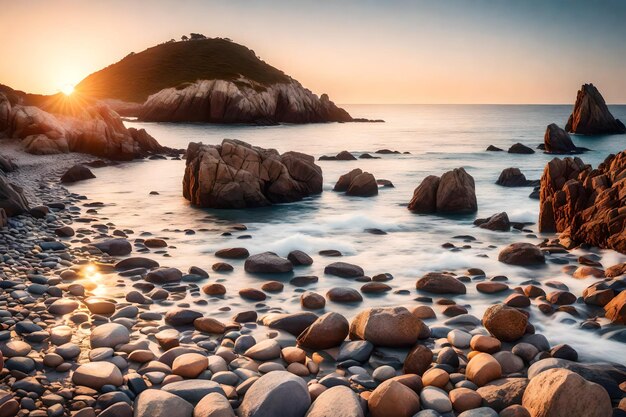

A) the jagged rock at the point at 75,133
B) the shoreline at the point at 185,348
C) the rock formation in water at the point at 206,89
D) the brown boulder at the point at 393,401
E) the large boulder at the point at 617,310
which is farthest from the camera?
the rock formation in water at the point at 206,89

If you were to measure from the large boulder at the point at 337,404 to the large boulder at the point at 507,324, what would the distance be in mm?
2868

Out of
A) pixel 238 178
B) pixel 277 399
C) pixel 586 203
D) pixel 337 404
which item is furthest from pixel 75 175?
pixel 337 404

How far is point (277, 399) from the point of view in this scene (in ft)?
16.6

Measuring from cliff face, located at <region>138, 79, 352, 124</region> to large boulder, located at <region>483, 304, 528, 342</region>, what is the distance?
96142 mm

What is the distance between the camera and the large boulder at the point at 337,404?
4.89 m

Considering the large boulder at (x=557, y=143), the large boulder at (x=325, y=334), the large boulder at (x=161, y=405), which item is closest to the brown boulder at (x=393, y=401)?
the large boulder at (x=325, y=334)

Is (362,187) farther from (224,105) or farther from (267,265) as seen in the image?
(224,105)

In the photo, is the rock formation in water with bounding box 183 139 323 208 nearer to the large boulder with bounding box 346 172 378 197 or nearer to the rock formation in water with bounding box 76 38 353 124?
the large boulder with bounding box 346 172 378 197

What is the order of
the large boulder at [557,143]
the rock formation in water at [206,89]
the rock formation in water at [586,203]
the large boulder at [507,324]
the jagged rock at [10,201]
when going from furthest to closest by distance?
A: 1. the rock formation in water at [206,89]
2. the large boulder at [557,143]
3. the jagged rock at [10,201]
4. the rock formation in water at [586,203]
5. the large boulder at [507,324]

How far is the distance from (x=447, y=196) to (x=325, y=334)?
12424 millimetres

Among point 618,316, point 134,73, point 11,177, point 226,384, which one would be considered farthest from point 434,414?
point 134,73

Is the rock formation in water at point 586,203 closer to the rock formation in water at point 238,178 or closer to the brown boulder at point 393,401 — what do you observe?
the brown boulder at point 393,401

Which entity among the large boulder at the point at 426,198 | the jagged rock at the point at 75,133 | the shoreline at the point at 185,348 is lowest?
the shoreline at the point at 185,348

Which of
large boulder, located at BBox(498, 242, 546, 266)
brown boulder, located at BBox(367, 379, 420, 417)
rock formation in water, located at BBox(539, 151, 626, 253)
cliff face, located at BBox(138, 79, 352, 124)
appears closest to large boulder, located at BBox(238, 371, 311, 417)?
brown boulder, located at BBox(367, 379, 420, 417)
